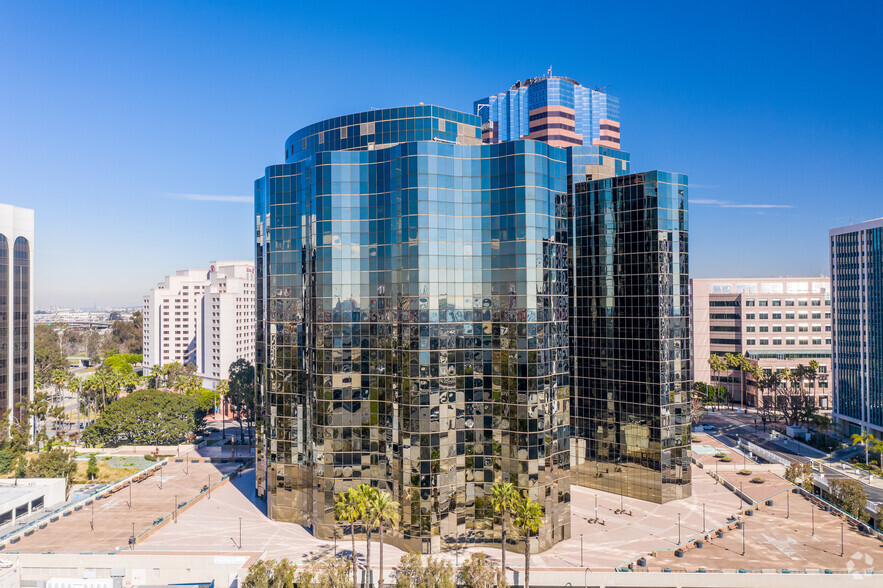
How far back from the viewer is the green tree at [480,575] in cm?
7225

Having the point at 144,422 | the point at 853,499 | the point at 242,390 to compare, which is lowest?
the point at 853,499

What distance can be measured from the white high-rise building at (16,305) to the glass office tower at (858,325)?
210 meters

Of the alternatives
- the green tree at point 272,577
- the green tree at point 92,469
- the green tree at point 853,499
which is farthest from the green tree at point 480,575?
the green tree at point 92,469

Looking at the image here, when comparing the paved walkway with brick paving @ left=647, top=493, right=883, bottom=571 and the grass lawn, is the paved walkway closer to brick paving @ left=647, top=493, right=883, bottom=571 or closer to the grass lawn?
brick paving @ left=647, top=493, right=883, bottom=571

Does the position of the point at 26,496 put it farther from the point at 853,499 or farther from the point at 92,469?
the point at 853,499

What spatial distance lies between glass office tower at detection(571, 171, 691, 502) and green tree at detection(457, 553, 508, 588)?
42.7 metres

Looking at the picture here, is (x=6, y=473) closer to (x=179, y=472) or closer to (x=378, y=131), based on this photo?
(x=179, y=472)

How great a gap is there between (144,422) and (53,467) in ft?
131

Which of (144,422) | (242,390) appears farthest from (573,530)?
A: (144,422)

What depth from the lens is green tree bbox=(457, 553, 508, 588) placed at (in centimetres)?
7225

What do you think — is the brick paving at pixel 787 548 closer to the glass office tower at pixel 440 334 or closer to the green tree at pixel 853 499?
the green tree at pixel 853 499

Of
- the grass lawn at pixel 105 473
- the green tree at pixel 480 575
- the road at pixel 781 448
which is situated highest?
the green tree at pixel 480 575

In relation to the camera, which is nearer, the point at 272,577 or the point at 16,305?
the point at 272,577

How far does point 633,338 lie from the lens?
108 m
